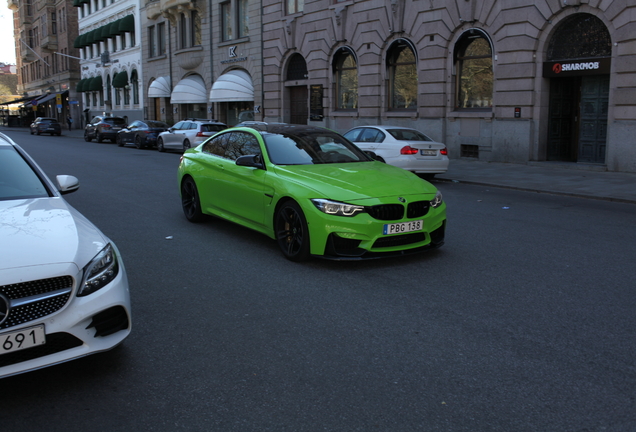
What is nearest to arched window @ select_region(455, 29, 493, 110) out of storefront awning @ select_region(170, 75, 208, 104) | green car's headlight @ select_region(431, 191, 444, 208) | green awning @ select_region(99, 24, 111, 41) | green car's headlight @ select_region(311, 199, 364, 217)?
green car's headlight @ select_region(431, 191, 444, 208)

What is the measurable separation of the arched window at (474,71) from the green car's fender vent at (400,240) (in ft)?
51.1

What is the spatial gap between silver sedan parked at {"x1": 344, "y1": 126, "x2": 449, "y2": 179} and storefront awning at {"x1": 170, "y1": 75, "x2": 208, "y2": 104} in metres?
25.0

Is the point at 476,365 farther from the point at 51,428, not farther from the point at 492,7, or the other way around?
the point at 492,7

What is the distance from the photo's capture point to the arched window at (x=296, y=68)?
29909mm

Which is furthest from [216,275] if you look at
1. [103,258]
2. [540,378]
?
[540,378]

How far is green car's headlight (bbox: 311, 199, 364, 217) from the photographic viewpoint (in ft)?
20.7

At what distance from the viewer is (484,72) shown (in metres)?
21.1

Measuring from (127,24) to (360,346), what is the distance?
50.4 meters

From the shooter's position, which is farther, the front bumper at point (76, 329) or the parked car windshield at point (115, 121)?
the parked car windshield at point (115, 121)

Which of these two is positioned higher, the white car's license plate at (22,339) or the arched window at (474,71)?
the arched window at (474,71)

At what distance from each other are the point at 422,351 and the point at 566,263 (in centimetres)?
330

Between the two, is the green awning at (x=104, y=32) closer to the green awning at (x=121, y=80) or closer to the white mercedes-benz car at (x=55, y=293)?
the green awning at (x=121, y=80)

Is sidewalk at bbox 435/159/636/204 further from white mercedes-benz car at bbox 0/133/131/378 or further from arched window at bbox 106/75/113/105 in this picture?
arched window at bbox 106/75/113/105

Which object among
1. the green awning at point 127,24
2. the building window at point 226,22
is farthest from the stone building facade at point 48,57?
the building window at point 226,22
